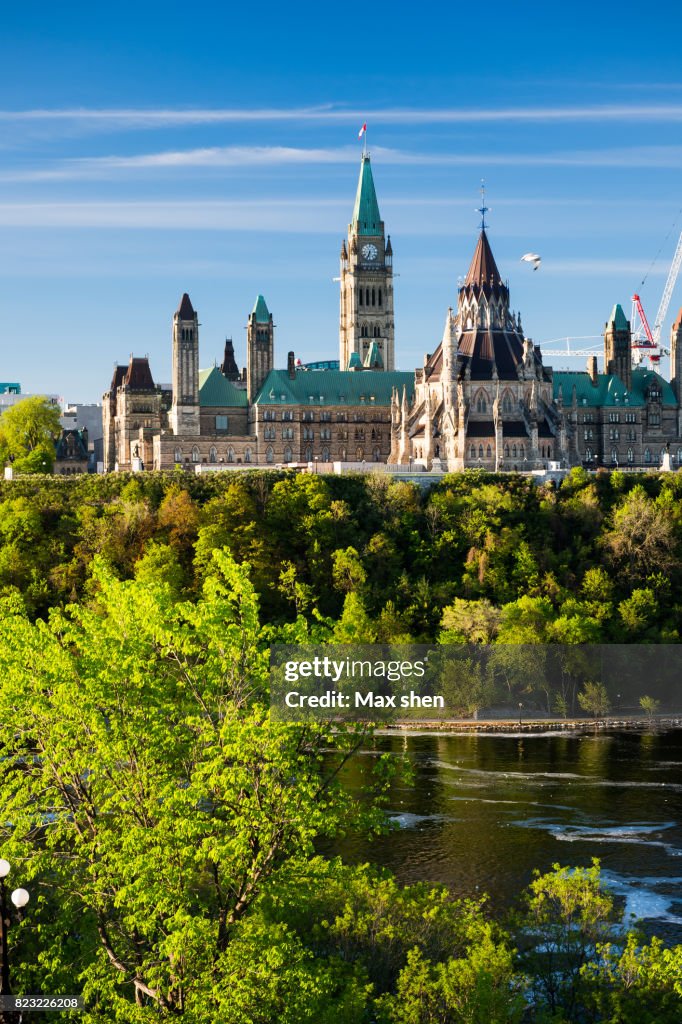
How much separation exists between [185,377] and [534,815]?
113624mm

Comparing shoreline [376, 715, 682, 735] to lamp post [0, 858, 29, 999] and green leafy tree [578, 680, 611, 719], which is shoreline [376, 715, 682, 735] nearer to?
green leafy tree [578, 680, 611, 719]

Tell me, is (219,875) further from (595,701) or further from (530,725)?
(595,701)

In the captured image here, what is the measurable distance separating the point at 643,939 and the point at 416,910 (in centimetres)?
1129

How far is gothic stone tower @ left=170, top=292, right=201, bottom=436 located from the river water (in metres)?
83.3

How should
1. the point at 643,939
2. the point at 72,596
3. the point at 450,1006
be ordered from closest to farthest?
1. the point at 450,1006
2. the point at 643,939
3. the point at 72,596

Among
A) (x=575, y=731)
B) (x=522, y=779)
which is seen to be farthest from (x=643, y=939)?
(x=575, y=731)

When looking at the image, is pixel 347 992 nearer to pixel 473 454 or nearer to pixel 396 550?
pixel 396 550

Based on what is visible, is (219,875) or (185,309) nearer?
(219,875)

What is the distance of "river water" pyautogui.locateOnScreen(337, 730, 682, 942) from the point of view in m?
75.9

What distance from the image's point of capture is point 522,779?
100 metres

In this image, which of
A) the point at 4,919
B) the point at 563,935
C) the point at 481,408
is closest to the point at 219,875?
the point at 4,919

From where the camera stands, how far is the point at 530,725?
→ 12531cm

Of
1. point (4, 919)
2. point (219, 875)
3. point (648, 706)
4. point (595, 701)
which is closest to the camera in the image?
point (4, 919)

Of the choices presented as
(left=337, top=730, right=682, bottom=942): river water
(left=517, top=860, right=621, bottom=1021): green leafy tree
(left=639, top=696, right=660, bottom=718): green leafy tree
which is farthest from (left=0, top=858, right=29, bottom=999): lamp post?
(left=639, top=696, right=660, bottom=718): green leafy tree
